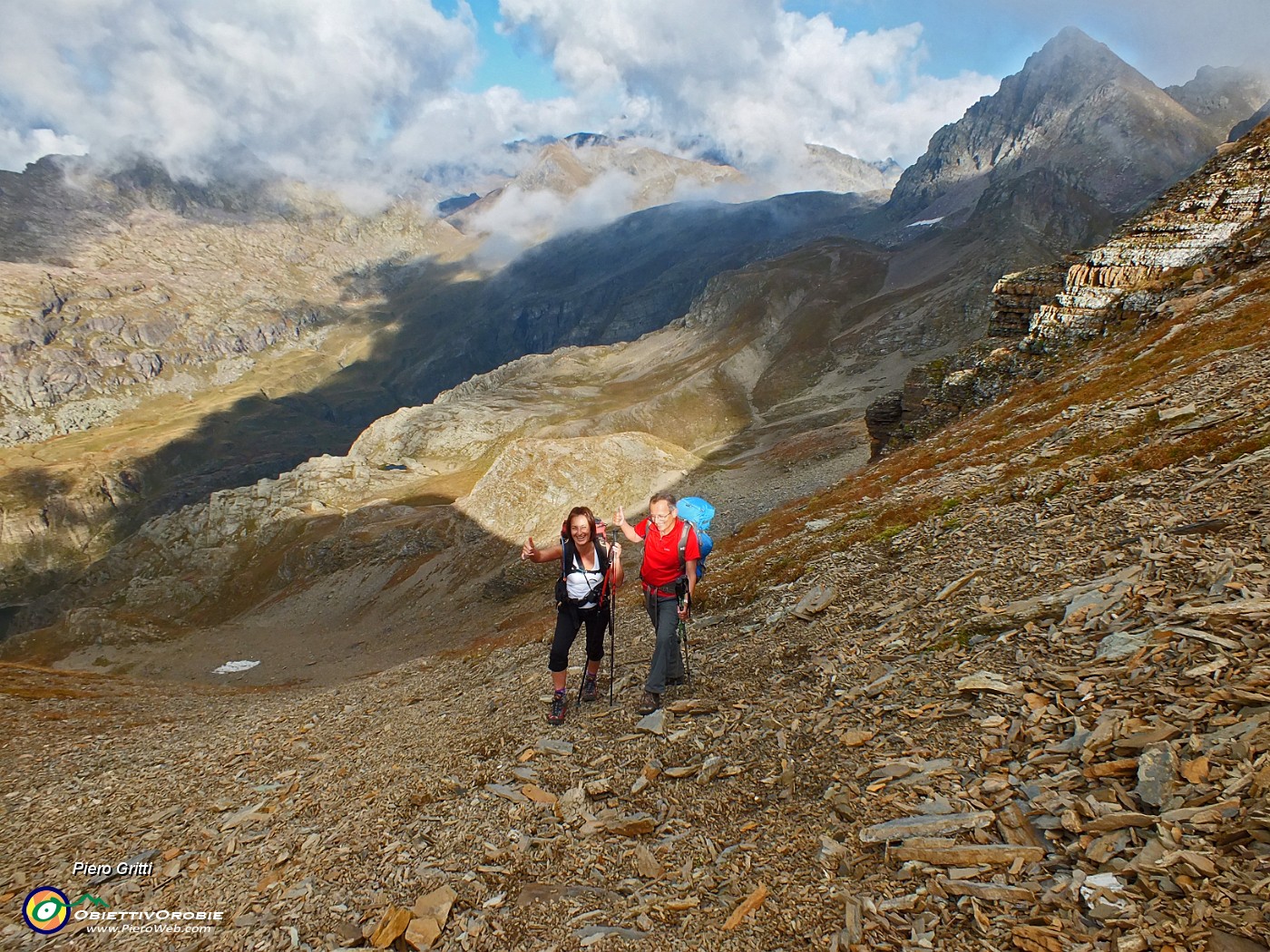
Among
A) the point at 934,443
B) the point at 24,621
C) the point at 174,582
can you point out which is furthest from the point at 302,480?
the point at 934,443

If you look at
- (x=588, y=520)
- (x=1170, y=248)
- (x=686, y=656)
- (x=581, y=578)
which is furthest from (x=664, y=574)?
(x=1170, y=248)

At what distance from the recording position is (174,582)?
402 feet

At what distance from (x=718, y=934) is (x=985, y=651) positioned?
6.08 m

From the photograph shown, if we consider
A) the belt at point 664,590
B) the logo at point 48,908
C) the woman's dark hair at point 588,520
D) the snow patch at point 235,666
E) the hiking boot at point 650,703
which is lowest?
the snow patch at point 235,666

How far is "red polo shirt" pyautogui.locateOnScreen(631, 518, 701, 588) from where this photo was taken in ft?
37.6

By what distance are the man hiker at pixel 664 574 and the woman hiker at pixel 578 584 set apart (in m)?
0.65

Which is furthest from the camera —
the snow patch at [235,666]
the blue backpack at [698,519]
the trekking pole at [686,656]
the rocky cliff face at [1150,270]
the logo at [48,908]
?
the snow patch at [235,666]

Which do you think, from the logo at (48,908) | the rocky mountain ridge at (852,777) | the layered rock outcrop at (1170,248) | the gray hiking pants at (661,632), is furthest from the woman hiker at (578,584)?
the layered rock outcrop at (1170,248)

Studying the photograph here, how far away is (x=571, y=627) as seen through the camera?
12.1 m

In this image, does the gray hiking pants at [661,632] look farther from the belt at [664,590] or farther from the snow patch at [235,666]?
the snow patch at [235,666]

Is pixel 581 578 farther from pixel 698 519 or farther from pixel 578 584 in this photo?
pixel 698 519

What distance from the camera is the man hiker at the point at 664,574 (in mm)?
11461

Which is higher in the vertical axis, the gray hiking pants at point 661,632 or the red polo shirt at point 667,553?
the red polo shirt at point 667,553

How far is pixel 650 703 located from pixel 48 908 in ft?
32.0
